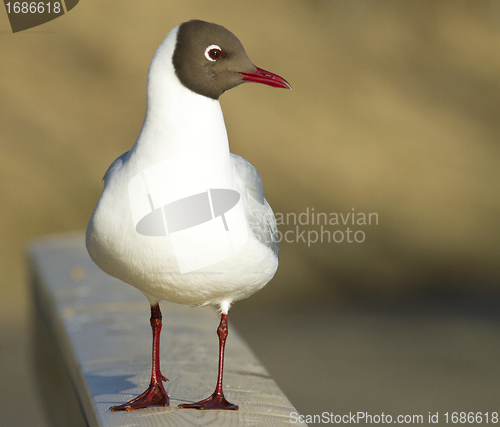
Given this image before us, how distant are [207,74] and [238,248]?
1.88ft

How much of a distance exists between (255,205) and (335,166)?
6690 millimetres

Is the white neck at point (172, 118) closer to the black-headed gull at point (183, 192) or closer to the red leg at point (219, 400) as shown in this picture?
the black-headed gull at point (183, 192)

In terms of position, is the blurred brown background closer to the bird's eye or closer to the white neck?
the white neck

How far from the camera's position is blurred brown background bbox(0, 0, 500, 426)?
5738mm

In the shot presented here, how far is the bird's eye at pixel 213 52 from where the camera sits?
203 cm

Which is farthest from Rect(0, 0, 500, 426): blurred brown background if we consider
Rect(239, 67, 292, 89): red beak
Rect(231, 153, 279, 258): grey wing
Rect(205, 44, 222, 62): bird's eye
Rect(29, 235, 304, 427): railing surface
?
Rect(205, 44, 222, 62): bird's eye

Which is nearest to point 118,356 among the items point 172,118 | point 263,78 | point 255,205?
point 255,205

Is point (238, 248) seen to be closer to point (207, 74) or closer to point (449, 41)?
point (207, 74)

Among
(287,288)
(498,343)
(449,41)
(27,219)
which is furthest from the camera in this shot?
(449,41)

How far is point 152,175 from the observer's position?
6.45ft

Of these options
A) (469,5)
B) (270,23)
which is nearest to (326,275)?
(270,23)

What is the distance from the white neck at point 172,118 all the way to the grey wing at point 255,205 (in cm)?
20

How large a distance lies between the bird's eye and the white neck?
11 cm

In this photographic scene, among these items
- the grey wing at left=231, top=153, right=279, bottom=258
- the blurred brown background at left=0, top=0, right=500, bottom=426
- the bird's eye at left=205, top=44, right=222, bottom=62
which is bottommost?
the blurred brown background at left=0, top=0, right=500, bottom=426
